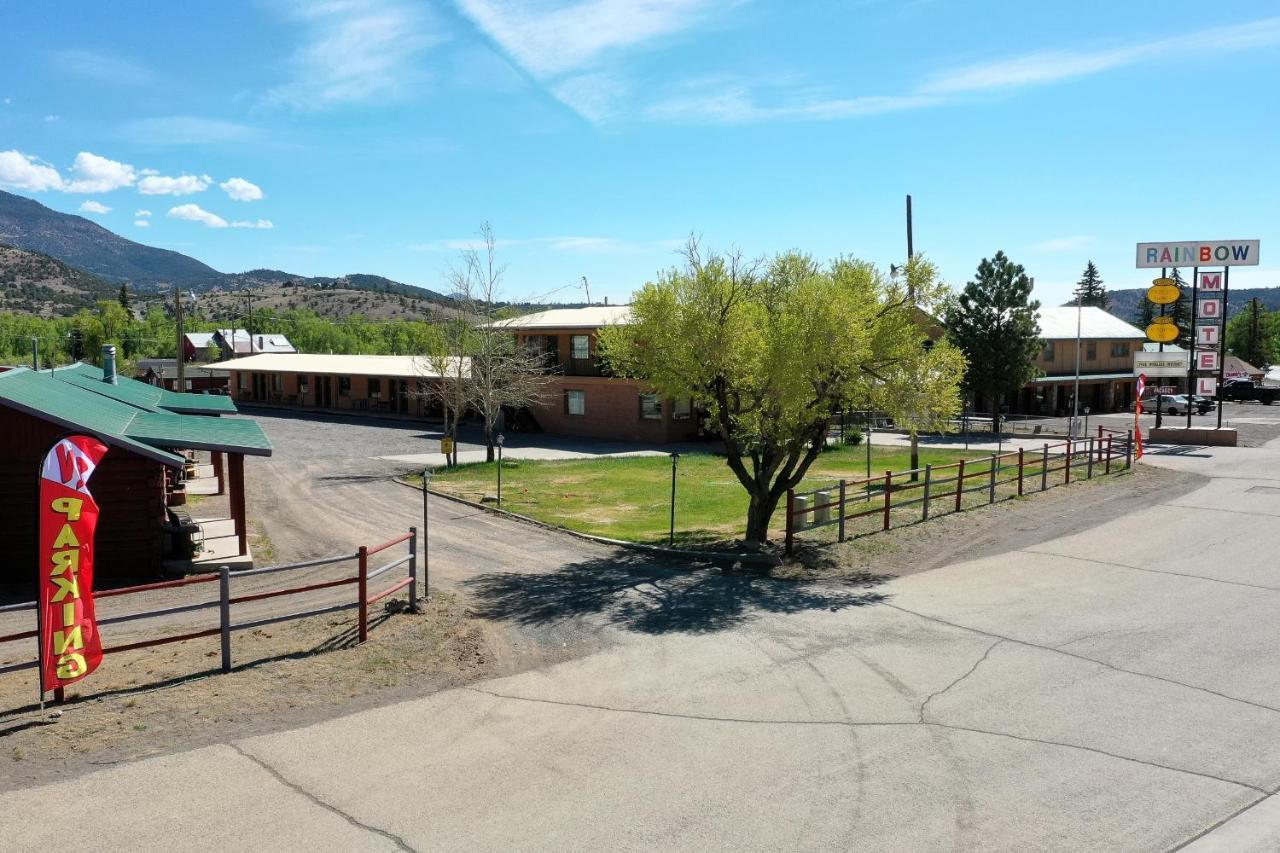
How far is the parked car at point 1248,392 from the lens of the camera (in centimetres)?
7200

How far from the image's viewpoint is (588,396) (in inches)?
1713

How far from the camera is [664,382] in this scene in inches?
685

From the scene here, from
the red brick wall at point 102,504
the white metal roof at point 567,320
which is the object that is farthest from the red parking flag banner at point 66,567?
the white metal roof at point 567,320

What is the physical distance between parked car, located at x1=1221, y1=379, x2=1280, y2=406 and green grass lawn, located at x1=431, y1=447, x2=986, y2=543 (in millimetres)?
51173

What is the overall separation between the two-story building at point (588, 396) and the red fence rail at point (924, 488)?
14.3m

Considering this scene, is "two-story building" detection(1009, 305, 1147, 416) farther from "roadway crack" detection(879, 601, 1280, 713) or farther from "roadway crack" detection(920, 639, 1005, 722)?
"roadway crack" detection(920, 639, 1005, 722)

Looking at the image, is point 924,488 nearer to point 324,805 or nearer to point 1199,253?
point 324,805

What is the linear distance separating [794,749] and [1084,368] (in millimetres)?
63761

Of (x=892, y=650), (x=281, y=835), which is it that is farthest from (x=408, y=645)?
(x=892, y=650)

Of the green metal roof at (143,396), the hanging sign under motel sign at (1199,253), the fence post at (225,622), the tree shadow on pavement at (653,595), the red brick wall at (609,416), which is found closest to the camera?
the fence post at (225,622)

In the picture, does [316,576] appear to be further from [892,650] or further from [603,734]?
[892,650]

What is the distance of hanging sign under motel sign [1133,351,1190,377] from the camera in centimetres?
4094

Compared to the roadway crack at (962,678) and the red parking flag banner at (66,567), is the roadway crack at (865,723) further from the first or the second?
the red parking flag banner at (66,567)

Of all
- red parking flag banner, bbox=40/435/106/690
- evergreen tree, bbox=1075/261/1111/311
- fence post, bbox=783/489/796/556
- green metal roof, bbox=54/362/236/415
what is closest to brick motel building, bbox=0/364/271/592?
green metal roof, bbox=54/362/236/415
